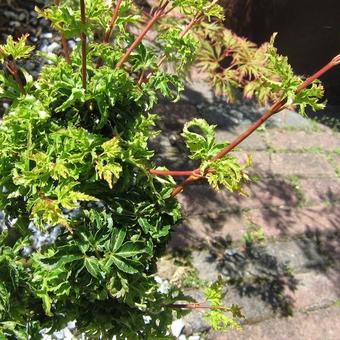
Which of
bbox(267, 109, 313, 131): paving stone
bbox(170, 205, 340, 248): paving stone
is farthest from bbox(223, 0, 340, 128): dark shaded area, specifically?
bbox(170, 205, 340, 248): paving stone

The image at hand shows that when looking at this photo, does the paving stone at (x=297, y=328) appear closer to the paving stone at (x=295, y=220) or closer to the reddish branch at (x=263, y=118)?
the paving stone at (x=295, y=220)

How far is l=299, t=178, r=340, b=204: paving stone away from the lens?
13.4 ft

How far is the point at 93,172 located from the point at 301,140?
3436 mm

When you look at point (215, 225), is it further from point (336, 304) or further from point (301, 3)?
point (301, 3)

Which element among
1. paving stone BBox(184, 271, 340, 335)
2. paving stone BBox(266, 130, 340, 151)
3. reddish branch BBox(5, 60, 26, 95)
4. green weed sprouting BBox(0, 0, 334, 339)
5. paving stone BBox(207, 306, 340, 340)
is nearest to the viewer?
green weed sprouting BBox(0, 0, 334, 339)

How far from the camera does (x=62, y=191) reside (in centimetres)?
147

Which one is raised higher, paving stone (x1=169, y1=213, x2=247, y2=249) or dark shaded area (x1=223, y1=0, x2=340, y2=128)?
dark shaded area (x1=223, y1=0, x2=340, y2=128)

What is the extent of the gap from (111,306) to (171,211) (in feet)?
1.46

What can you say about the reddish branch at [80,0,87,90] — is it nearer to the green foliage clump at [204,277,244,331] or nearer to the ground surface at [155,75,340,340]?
the green foliage clump at [204,277,244,331]

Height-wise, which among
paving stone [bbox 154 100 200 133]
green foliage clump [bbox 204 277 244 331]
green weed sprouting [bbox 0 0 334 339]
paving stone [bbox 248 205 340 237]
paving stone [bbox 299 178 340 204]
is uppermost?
green weed sprouting [bbox 0 0 334 339]

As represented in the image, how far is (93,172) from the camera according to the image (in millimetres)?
1598

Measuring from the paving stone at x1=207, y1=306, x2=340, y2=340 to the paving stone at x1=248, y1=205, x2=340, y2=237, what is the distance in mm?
678

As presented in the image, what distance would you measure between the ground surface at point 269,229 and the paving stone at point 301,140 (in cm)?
1

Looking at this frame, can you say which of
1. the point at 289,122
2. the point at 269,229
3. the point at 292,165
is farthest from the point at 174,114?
the point at 269,229
